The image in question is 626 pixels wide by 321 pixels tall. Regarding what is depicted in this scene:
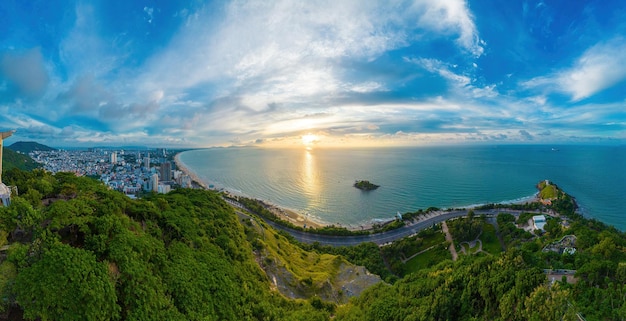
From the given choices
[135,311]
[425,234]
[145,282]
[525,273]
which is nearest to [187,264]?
[145,282]

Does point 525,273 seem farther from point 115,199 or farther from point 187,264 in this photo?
point 115,199

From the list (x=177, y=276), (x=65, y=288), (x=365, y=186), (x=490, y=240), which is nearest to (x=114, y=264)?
(x=65, y=288)

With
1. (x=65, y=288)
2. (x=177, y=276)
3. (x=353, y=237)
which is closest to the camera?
(x=65, y=288)

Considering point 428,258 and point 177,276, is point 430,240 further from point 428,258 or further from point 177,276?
point 177,276

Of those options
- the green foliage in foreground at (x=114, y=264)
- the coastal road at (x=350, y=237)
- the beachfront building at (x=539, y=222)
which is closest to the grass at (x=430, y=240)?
the coastal road at (x=350, y=237)

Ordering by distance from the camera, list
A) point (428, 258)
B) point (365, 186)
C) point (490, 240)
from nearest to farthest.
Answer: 1. point (428, 258)
2. point (490, 240)
3. point (365, 186)

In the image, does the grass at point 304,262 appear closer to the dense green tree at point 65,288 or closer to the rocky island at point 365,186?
the dense green tree at point 65,288

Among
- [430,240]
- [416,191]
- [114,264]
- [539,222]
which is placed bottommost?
[430,240]

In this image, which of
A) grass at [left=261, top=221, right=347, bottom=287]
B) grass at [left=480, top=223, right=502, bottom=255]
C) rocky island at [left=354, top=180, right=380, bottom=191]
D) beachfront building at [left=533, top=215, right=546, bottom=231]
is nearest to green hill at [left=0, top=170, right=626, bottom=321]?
grass at [left=261, top=221, right=347, bottom=287]
